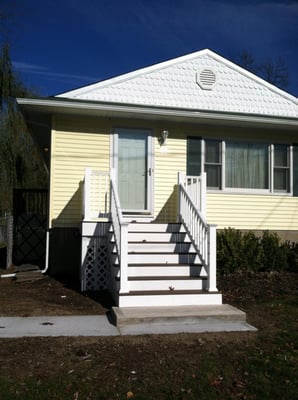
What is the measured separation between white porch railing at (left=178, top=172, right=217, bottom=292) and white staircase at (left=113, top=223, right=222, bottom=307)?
0.58 feet

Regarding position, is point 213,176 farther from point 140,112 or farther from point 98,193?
point 98,193

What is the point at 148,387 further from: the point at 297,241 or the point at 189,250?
the point at 297,241

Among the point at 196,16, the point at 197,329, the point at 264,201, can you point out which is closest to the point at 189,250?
the point at 197,329

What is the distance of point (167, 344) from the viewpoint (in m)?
4.27

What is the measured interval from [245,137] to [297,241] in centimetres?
287

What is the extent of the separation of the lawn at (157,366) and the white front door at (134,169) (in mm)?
4321

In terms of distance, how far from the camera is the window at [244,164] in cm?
925

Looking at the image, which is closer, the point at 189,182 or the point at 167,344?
the point at 167,344

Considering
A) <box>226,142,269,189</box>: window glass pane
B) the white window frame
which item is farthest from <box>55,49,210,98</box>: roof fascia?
<box>226,142,269,189</box>: window glass pane

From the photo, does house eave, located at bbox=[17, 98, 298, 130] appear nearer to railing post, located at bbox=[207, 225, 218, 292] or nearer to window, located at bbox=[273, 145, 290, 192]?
window, located at bbox=[273, 145, 290, 192]

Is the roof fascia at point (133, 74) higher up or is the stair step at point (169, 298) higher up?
the roof fascia at point (133, 74)

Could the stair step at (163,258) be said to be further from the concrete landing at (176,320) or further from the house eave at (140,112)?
the house eave at (140,112)

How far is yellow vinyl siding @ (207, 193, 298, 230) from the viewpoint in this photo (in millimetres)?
9203

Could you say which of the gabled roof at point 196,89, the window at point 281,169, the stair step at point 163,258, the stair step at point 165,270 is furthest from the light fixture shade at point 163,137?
the stair step at point 165,270
